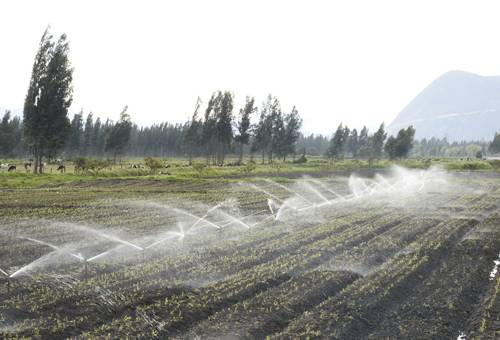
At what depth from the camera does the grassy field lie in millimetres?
10703

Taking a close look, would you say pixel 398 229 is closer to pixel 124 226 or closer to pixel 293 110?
pixel 124 226

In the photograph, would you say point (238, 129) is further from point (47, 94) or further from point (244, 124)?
point (47, 94)

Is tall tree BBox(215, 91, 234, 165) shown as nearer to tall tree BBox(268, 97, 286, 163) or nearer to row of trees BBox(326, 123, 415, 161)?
tall tree BBox(268, 97, 286, 163)

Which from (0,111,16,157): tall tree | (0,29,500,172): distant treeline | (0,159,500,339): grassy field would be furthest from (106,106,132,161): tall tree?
(0,159,500,339): grassy field

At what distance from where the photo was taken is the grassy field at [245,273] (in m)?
10.7

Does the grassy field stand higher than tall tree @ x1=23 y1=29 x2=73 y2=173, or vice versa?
tall tree @ x1=23 y1=29 x2=73 y2=173

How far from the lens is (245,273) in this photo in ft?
48.2

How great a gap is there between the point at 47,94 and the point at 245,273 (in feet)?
175

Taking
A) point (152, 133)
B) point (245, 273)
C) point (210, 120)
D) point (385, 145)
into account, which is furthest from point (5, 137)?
point (245, 273)

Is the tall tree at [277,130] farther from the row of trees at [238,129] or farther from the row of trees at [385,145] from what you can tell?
the row of trees at [385,145]

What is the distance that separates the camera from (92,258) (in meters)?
16.4

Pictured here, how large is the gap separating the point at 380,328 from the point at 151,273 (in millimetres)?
7621

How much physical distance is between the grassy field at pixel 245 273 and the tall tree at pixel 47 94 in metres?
33.1

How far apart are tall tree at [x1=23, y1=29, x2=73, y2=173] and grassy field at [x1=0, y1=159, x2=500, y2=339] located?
1302 inches
